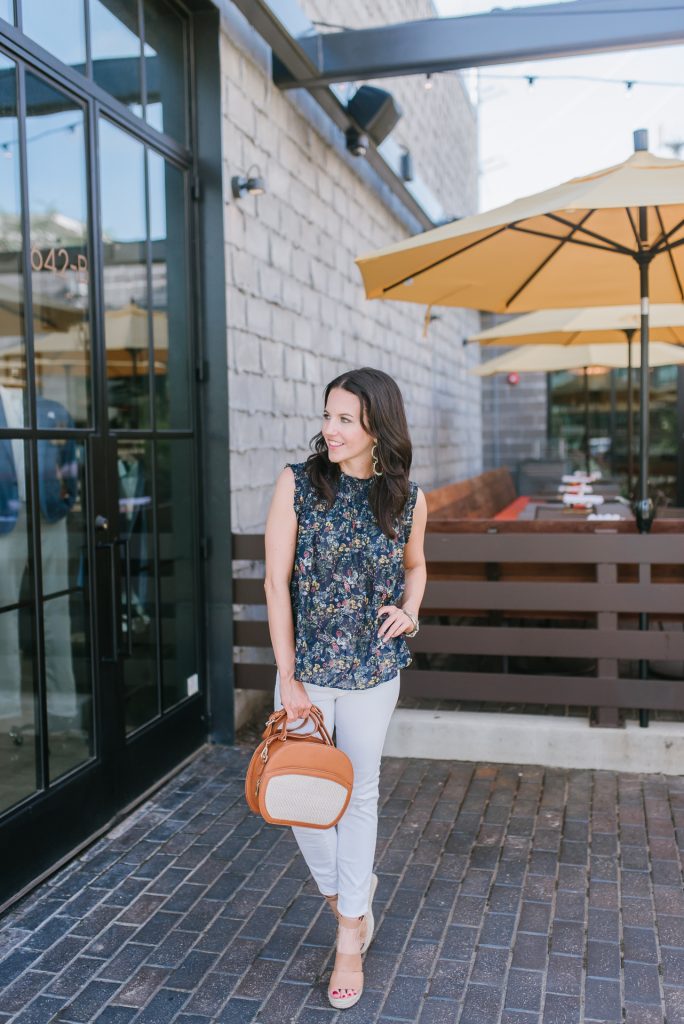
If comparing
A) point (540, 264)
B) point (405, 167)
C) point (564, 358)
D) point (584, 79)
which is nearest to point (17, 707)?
point (540, 264)

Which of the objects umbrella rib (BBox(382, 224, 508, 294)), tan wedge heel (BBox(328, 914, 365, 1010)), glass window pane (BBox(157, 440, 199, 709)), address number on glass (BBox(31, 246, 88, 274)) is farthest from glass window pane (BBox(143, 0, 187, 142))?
tan wedge heel (BBox(328, 914, 365, 1010))

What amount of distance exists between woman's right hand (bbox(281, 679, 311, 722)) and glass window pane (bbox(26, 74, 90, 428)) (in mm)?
1515

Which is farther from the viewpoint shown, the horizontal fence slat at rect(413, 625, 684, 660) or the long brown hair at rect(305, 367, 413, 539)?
the horizontal fence slat at rect(413, 625, 684, 660)

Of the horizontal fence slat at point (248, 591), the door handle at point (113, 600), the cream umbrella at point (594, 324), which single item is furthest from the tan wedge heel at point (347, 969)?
the cream umbrella at point (594, 324)

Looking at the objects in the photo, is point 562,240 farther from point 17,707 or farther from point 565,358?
point 565,358

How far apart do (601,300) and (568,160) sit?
1034 centimetres

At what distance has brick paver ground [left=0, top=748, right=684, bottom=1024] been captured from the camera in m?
2.50

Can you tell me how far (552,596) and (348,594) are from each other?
6.88 feet

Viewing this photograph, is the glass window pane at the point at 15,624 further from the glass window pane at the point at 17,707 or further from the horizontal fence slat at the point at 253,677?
the horizontal fence slat at the point at 253,677

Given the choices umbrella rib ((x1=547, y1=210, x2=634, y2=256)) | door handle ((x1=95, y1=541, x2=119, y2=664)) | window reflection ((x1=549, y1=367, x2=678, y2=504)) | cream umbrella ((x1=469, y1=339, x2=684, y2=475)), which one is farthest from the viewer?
window reflection ((x1=549, y1=367, x2=678, y2=504))

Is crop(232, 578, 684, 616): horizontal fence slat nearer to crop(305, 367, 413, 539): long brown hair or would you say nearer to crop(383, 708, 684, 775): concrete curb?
crop(383, 708, 684, 775): concrete curb

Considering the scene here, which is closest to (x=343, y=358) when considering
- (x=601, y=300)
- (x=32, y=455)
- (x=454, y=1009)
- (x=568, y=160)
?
(x=601, y=300)

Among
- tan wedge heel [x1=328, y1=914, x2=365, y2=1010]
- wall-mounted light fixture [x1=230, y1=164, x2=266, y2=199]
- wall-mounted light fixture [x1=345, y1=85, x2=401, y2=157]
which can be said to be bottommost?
tan wedge heel [x1=328, y1=914, x2=365, y2=1010]

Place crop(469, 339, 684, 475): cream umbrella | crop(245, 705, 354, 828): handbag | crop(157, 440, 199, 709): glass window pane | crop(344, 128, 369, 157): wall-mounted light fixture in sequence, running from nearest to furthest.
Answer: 1. crop(245, 705, 354, 828): handbag
2. crop(157, 440, 199, 709): glass window pane
3. crop(344, 128, 369, 157): wall-mounted light fixture
4. crop(469, 339, 684, 475): cream umbrella
